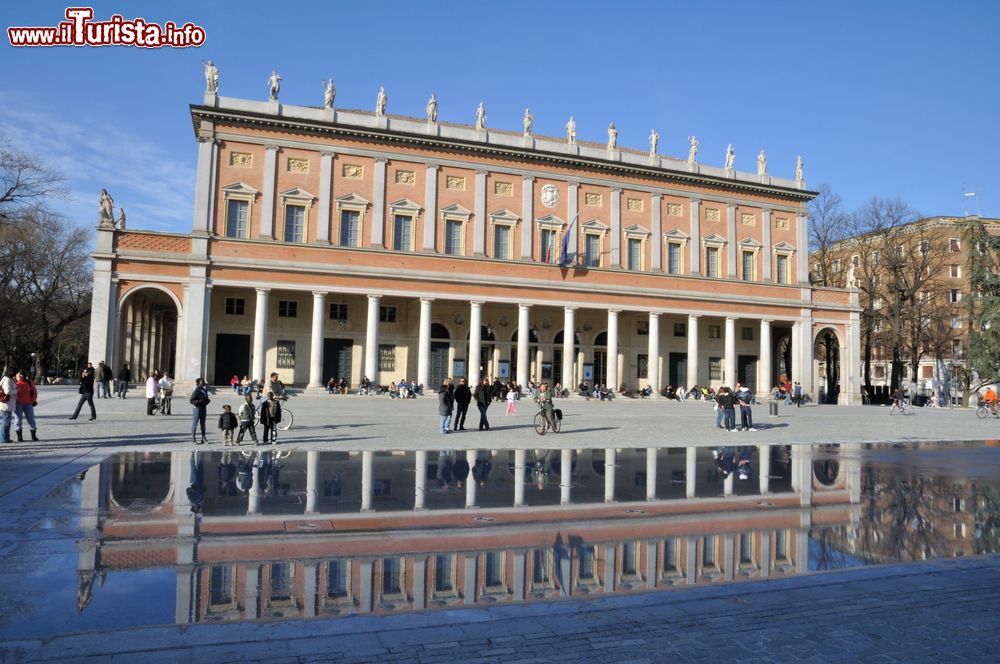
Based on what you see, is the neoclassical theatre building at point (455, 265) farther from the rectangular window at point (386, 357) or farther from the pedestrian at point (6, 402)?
the pedestrian at point (6, 402)

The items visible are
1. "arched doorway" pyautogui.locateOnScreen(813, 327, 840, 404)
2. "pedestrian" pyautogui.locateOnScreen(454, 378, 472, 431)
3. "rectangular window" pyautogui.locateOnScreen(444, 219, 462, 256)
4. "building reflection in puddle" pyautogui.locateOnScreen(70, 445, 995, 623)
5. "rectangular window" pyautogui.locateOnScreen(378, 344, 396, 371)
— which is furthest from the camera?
"arched doorway" pyautogui.locateOnScreen(813, 327, 840, 404)

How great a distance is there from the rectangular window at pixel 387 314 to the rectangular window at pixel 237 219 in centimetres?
893

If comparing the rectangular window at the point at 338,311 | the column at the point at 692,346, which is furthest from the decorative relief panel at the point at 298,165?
the column at the point at 692,346

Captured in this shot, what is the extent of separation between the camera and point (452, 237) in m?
42.9

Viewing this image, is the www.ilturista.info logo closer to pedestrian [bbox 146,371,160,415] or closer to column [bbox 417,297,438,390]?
pedestrian [bbox 146,371,160,415]

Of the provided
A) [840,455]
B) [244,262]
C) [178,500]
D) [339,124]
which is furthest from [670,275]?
[178,500]

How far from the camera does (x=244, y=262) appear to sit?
37594 millimetres

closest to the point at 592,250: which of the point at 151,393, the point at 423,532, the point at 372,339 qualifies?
the point at 372,339

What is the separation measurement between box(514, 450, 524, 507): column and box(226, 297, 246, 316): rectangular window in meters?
28.6

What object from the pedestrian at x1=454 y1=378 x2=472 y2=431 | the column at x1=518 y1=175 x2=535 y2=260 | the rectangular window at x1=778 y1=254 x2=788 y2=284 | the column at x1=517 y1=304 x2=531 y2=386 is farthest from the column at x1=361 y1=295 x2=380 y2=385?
the rectangular window at x1=778 y1=254 x2=788 y2=284

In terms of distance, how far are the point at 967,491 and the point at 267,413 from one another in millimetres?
14228

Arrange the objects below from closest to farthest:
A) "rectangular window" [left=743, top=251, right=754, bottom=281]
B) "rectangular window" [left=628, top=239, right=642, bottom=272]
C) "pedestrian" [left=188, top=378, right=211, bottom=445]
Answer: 1. "pedestrian" [left=188, top=378, right=211, bottom=445]
2. "rectangular window" [left=628, top=239, right=642, bottom=272]
3. "rectangular window" [left=743, top=251, right=754, bottom=281]

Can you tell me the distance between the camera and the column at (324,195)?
131ft

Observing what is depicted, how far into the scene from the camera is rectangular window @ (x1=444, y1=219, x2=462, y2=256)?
140 feet
